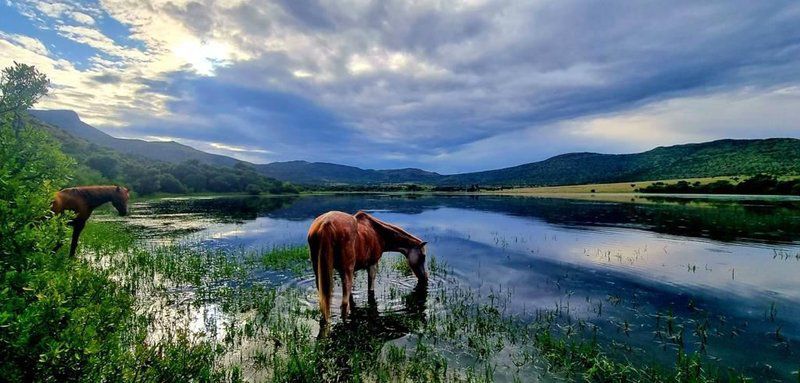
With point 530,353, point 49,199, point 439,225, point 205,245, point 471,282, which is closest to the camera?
point 49,199

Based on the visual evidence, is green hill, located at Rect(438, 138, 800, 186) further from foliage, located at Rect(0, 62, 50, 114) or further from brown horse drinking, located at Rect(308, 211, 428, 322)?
foliage, located at Rect(0, 62, 50, 114)

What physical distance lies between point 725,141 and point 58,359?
233098 millimetres

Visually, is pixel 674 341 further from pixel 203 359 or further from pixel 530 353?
pixel 203 359

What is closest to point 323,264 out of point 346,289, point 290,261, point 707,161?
point 346,289

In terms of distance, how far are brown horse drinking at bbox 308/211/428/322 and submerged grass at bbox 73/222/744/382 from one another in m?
1.12

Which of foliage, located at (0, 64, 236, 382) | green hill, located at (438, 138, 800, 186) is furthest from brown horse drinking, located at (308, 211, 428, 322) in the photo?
green hill, located at (438, 138, 800, 186)

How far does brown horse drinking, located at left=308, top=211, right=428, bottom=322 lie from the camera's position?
30.8 ft

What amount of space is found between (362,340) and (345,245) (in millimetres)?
2758

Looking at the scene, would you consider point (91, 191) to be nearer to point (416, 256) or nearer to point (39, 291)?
point (416, 256)

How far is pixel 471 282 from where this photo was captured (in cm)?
1528

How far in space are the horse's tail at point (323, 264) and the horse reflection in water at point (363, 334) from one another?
0.65 meters

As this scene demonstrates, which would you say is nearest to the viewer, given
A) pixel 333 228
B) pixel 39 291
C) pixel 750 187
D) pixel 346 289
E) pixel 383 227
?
pixel 39 291

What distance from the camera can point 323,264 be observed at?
30.9 feet

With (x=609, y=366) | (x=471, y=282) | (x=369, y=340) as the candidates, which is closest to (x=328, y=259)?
(x=369, y=340)
